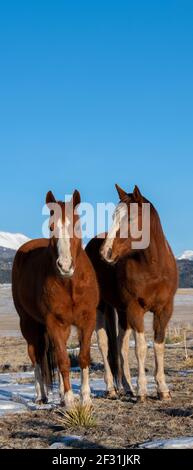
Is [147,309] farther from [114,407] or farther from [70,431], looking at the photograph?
[70,431]

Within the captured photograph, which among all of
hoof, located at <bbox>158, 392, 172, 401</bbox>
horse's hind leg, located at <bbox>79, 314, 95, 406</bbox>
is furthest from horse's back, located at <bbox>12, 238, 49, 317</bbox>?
hoof, located at <bbox>158, 392, 172, 401</bbox>

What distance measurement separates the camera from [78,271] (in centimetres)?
784

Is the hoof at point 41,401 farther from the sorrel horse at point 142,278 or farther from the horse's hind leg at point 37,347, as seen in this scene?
the sorrel horse at point 142,278

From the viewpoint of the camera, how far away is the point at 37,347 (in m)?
9.12

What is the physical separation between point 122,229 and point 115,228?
0.11 meters

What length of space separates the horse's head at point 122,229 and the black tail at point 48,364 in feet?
5.25

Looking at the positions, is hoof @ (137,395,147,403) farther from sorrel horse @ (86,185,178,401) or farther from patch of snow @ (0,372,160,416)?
patch of snow @ (0,372,160,416)

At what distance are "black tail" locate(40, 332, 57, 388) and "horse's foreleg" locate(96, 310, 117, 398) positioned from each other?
29.9 inches

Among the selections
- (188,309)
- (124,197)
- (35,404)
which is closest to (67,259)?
(124,197)

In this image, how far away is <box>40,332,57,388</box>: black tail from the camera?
9.02m

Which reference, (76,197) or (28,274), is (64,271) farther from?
(28,274)

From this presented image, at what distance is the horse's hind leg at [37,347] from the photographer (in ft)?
29.2

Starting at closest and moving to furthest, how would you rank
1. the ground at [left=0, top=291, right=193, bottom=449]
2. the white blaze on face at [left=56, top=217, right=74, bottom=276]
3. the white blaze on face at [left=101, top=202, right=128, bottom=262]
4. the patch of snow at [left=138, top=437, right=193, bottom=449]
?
the patch of snow at [left=138, top=437, right=193, bottom=449] → the ground at [left=0, top=291, right=193, bottom=449] → the white blaze on face at [left=56, top=217, right=74, bottom=276] → the white blaze on face at [left=101, top=202, right=128, bottom=262]
